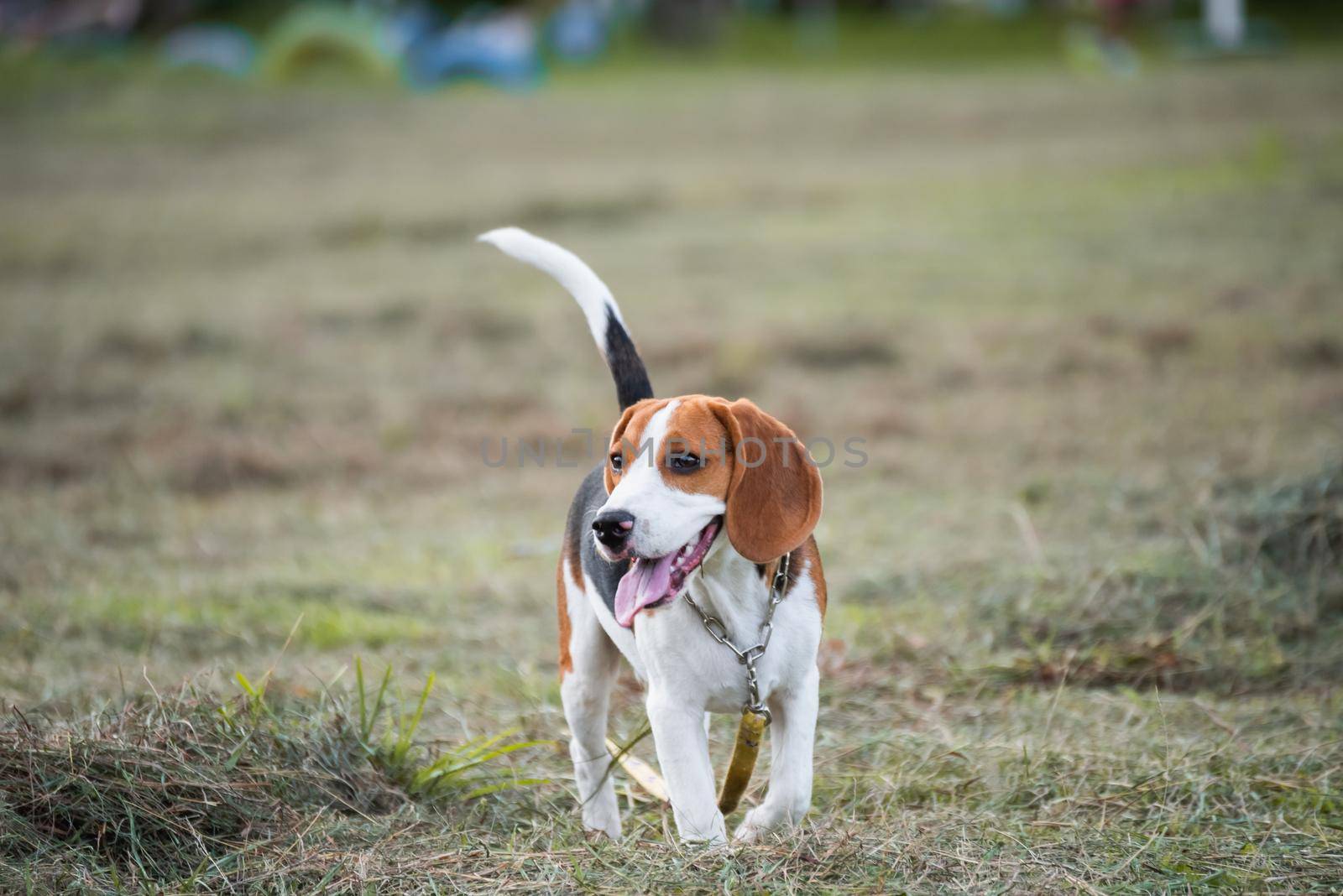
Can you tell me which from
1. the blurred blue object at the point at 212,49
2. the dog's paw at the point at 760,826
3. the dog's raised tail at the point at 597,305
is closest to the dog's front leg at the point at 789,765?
the dog's paw at the point at 760,826

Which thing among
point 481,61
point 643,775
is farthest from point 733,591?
point 481,61

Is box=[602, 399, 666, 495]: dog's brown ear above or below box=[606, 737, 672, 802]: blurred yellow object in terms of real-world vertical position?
above

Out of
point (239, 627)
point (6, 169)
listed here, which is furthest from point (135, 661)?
point (6, 169)

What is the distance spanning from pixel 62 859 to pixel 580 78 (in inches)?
1138

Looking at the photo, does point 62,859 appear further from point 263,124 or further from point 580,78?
point 580,78

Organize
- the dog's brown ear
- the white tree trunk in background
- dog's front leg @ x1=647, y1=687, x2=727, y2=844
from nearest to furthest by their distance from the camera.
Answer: dog's front leg @ x1=647, y1=687, x2=727, y2=844 → the dog's brown ear → the white tree trunk in background

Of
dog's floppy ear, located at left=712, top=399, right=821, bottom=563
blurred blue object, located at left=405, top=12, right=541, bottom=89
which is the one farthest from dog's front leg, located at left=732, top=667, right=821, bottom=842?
blurred blue object, located at left=405, top=12, right=541, bottom=89

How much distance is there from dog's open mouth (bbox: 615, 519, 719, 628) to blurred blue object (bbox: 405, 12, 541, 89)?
26.5 m

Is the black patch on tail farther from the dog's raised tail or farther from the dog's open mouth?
the dog's open mouth

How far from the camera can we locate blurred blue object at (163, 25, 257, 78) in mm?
29703

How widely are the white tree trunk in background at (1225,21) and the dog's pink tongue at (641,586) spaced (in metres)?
30.3

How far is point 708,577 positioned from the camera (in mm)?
3607

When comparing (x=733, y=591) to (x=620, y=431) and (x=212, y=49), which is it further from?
(x=212, y=49)

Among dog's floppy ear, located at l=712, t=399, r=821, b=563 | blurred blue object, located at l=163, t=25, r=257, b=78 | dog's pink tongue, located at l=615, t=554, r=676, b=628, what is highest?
dog's floppy ear, located at l=712, t=399, r=821, b=563
